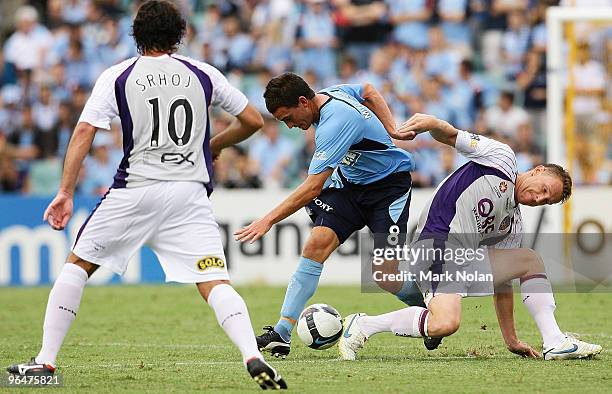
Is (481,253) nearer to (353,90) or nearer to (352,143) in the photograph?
(352,143)

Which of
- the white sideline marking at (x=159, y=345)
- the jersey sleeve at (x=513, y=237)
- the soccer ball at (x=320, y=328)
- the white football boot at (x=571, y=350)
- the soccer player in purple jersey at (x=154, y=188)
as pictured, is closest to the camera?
the soccer player in purple jersey at (x=154, y=188)

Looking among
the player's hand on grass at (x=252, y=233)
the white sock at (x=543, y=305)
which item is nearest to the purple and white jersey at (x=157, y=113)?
the player's hand on grass at (x=252, y=233)

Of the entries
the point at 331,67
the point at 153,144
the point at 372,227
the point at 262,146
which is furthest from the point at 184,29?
the point at 331,67

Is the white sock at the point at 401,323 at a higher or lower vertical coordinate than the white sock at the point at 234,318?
lower

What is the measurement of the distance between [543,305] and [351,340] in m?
1.40

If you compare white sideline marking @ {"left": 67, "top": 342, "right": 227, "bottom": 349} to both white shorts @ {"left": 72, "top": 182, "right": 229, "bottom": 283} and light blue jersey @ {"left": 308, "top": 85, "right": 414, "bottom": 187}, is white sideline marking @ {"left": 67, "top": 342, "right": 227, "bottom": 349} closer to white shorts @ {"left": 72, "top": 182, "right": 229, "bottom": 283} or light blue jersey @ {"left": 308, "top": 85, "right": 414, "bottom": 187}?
light blue jersey @ {"left": 308, "top": 85, "right": 414, "bottom": 187}

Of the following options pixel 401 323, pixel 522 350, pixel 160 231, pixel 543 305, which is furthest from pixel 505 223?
pixel 160 231

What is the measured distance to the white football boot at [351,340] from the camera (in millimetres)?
8570

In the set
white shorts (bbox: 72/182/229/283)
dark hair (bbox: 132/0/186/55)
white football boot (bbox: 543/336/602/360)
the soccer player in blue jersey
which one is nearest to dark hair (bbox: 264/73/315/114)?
the soccer player in blue jersey

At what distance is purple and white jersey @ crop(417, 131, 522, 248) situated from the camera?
27.1 ft

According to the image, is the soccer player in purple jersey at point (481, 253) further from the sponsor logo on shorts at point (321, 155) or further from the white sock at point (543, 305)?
the sponsor logo on shorts at point (321, 155)

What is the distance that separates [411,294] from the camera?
9.16 meters

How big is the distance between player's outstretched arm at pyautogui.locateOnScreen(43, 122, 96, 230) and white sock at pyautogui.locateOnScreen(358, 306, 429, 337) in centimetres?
267

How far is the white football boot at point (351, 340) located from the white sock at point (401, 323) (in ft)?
0.12
